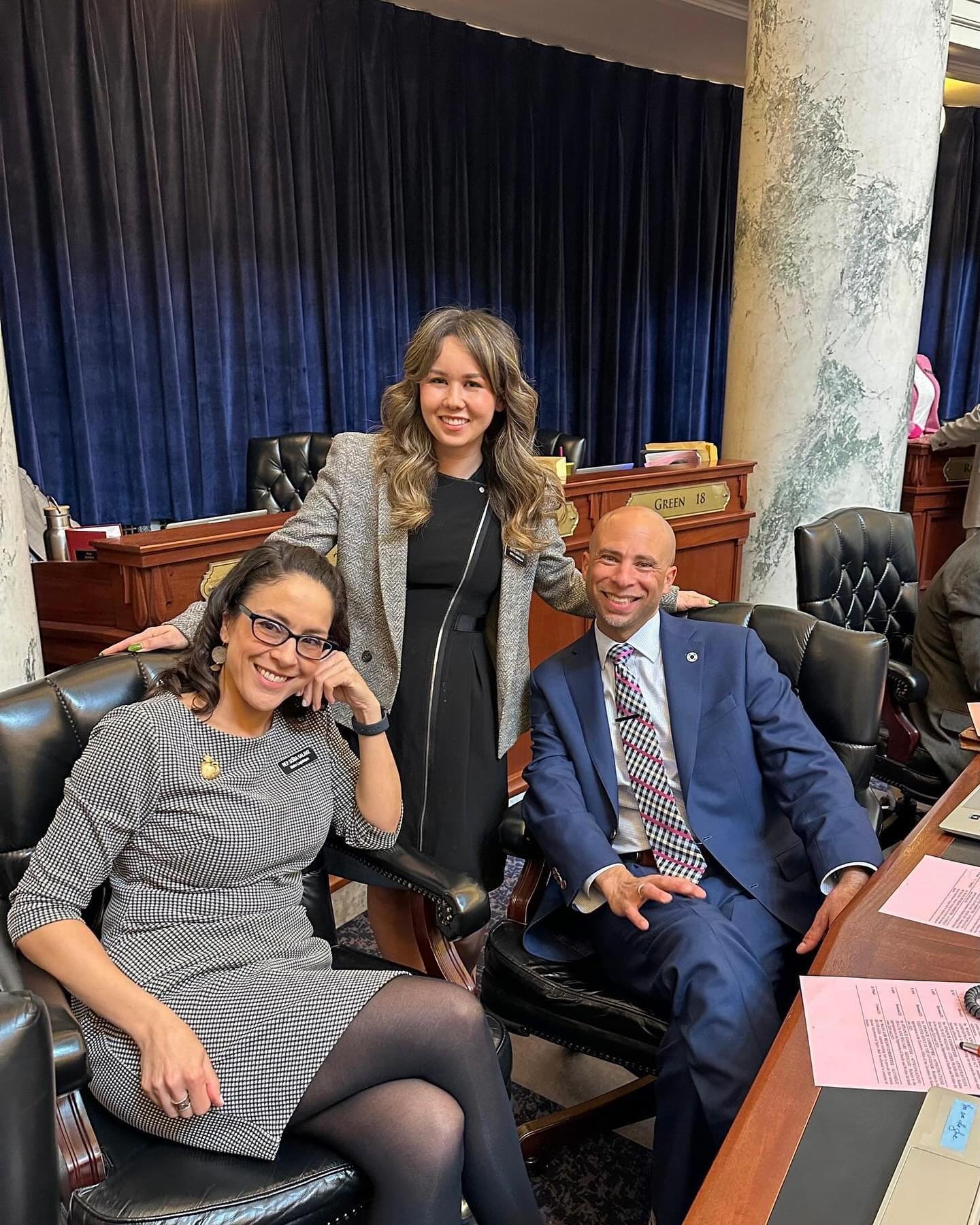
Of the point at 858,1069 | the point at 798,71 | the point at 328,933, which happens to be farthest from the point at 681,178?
the point at 858,1069

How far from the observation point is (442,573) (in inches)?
73.2

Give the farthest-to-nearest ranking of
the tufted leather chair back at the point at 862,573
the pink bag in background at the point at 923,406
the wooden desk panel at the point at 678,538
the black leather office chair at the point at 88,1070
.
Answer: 1. the pink bag in background at the point at 923,406
2. the wooden desk panel at the point at 678,538
3. the tufted leather chair back at the point at 862,573
4. the black leather office chair at the point at 88,1070

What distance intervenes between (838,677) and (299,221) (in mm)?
4136

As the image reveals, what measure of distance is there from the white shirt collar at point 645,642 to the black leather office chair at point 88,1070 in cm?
51

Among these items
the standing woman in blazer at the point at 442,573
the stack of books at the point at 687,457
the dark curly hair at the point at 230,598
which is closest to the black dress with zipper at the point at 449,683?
the standing woman in blazer at the point at 442,573

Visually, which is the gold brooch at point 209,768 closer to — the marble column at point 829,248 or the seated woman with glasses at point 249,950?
the seated woman with glasses at point 249,950

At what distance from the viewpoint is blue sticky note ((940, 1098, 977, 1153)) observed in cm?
86

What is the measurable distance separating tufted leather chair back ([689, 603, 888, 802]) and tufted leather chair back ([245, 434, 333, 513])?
2563 millimetres

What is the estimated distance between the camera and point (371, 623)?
1883 mm

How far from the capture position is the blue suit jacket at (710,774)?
5.44 ft

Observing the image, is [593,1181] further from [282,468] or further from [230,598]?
[282,468]

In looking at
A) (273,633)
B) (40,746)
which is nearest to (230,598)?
(273,633)

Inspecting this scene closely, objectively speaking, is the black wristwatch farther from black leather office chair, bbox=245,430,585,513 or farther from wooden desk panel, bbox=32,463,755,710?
black leather office chair, bbox=245,430,585,513

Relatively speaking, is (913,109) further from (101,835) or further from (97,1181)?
(97,1181)
